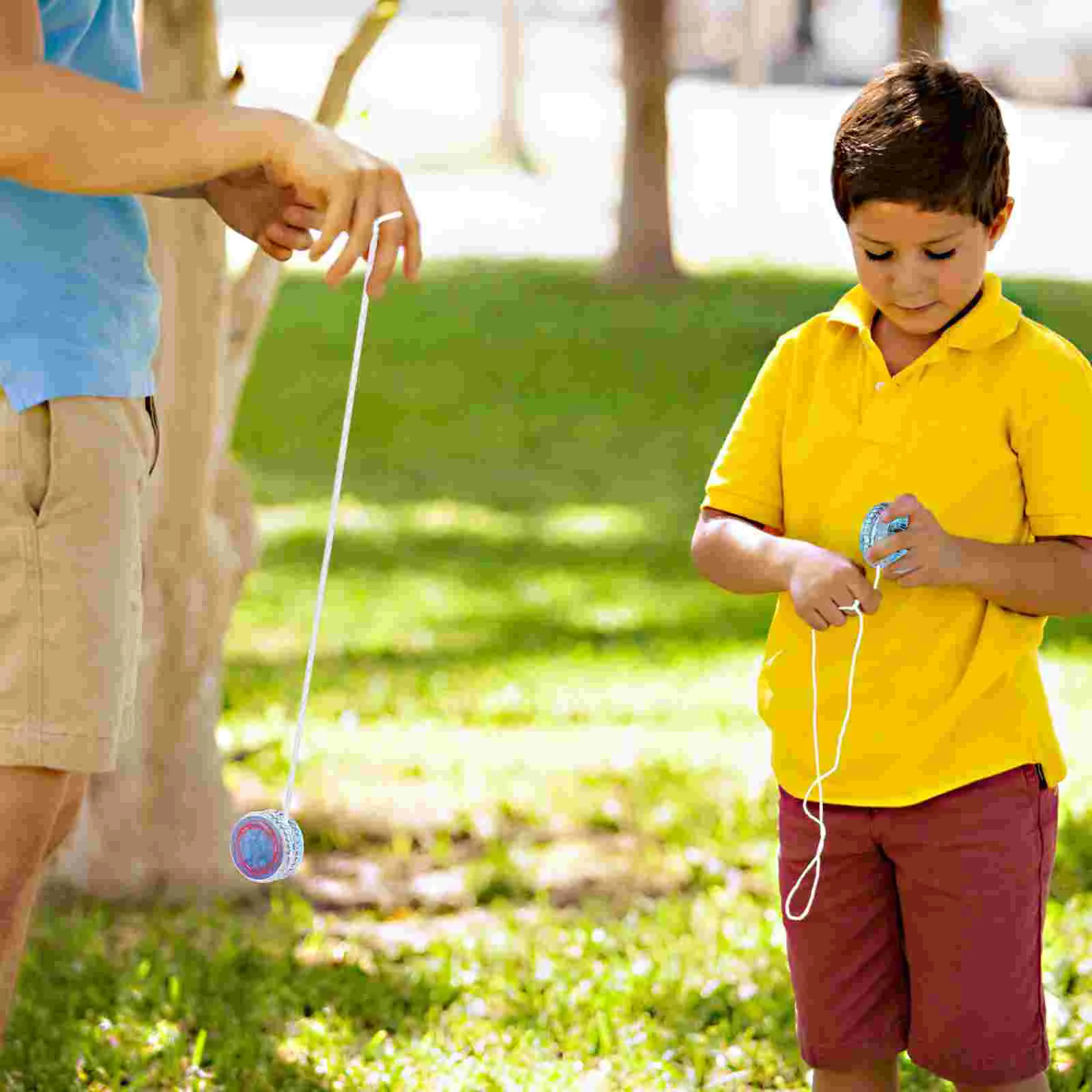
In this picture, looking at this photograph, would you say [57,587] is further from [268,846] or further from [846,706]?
[846,706]

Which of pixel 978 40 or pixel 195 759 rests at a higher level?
pixel 978 40

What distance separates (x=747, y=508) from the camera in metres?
2.76

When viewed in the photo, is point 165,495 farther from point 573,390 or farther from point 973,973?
point 573,390

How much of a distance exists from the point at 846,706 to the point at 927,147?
0.73 metres

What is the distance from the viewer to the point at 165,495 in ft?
14.5

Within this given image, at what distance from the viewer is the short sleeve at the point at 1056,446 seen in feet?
8.36

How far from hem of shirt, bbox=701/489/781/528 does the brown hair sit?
406mm

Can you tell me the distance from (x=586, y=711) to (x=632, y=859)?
138cm

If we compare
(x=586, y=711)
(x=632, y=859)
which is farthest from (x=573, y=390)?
(x=632, y=859)

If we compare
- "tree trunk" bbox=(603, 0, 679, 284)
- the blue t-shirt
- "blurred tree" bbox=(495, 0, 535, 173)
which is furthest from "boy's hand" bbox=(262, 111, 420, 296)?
"blurred tree" bbox=(495, 0, 535, 173)

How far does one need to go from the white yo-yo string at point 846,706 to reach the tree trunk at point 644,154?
13.1 metres

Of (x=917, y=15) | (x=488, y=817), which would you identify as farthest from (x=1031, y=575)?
(x=917, y=15)

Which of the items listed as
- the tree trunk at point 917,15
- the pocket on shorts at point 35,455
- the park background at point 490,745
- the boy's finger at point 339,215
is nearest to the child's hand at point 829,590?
the boy's finger at point 339,215

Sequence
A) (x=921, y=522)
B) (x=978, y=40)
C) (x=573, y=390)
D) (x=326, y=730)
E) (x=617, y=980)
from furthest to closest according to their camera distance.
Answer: (x=978, y=40) → (x=573, y=390) → (x=326, y=730) → (x=617, y=980) → (x=921, y=522)
